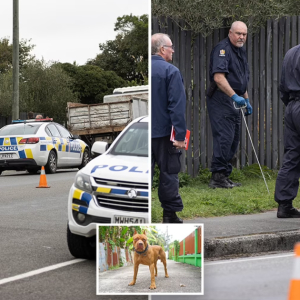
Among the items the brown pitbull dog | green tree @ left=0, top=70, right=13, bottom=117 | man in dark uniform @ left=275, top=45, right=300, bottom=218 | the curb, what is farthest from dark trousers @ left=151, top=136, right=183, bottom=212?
green tree @ left=0, top=70, right=13, bottom=117

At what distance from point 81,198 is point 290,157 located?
5.82ft

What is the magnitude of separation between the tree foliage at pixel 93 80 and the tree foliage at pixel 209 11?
19.5 inches

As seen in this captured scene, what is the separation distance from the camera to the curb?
4.85 meters

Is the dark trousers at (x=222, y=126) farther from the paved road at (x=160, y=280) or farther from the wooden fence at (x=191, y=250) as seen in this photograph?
the paved road at (x=160, y=280)

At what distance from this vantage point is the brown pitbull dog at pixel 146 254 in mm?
3719

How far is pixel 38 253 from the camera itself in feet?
19.5

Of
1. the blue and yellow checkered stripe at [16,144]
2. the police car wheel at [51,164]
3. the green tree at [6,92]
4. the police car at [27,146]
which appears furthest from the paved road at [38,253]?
the green tree at [6,92]

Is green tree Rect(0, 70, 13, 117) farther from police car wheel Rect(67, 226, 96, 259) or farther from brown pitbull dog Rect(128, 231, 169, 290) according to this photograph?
brown pitbull dog Rect(128, 231, 169, 290)

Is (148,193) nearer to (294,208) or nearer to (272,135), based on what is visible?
(272,135)

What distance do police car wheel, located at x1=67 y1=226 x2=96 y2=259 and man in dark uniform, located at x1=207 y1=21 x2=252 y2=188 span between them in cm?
107

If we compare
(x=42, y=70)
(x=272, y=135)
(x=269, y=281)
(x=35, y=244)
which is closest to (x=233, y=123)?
(x=272, y=135)

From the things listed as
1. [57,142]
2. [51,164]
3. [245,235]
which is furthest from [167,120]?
[51,164]

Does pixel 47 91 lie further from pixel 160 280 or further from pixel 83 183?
pixel 160 280

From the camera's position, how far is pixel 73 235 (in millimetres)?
5164
